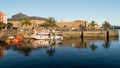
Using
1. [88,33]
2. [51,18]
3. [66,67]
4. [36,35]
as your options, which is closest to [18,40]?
[36,35]

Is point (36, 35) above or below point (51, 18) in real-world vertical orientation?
below

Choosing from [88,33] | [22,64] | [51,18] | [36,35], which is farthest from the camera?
[51,18]

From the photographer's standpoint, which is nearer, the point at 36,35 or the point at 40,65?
the point at 40,65

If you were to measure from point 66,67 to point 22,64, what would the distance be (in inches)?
396

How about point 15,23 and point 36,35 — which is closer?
point 36,35

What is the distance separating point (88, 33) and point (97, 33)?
865cm

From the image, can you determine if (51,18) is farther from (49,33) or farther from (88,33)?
(49,33)

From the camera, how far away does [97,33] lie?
493ft

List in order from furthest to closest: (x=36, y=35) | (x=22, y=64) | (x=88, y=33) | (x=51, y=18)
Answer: (x=51, y=18)
(x=88, y=33)
(x=36, y=35)
(x=22, y=64)

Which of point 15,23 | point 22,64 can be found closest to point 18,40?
point 22,64

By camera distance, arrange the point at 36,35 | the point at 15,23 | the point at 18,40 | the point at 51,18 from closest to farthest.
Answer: the point at 18,40 → the point at 36,35 → the point at 51,18 → the point at 15,23

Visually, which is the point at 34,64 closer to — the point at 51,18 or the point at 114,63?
the point at 114,63

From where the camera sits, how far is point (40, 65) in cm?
4409

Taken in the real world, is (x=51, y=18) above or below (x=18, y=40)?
above
